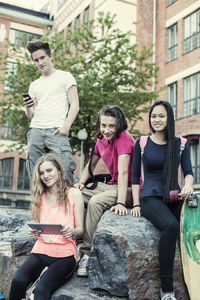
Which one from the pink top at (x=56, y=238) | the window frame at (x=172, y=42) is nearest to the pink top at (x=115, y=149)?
the pink top at (x=56, y=238)

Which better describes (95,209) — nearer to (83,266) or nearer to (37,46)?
(83,266)

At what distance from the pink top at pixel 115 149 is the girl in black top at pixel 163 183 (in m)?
0.21

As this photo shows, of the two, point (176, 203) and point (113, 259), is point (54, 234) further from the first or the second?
point (176, 203)

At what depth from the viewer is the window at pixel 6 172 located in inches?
1168

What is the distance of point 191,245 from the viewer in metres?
3.66

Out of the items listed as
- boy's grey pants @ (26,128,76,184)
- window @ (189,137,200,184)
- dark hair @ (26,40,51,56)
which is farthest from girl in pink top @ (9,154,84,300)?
window @ (189,137,200,184)

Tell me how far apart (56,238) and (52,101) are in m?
1.89

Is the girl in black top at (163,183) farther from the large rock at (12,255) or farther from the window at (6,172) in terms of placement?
the window at (6,172)

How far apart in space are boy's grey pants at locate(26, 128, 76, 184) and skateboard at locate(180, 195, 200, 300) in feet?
5.13

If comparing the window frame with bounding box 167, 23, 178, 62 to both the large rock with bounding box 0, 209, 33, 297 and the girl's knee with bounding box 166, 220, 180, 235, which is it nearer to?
the large rock with bounding box 0, 209, 33, 297

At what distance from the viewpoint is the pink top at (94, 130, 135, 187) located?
13.9 feet

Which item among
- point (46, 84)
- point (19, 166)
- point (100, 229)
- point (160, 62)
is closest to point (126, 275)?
point (100, 229)

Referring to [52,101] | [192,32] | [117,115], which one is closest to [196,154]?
[192,32]

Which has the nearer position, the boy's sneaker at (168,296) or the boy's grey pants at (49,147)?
the boy's sneaker at (168,296)
